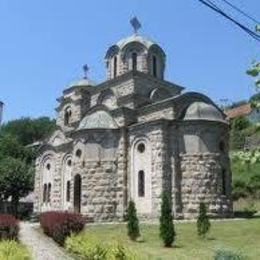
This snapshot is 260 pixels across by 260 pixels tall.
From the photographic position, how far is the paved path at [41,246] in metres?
15.8

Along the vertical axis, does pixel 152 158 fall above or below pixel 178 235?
above

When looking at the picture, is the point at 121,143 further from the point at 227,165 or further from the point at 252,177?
the point at 252,177

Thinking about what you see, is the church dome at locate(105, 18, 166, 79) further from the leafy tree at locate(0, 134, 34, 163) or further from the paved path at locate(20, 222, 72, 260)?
the leafy tree at locate(0, 134, 34, 163)

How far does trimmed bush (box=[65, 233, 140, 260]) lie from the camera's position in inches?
470

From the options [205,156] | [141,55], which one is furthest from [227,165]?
[141,55]

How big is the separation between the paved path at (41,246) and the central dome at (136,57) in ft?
51.5

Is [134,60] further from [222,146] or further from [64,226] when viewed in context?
[64,226]

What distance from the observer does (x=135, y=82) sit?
3434cm

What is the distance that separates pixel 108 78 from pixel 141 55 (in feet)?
9.96

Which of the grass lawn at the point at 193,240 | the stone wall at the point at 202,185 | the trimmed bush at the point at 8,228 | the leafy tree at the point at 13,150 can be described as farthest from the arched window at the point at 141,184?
the leafy tree at the point at 13,150

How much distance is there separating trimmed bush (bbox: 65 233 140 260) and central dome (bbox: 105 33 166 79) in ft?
66.3

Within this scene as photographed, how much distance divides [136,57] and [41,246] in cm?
2066

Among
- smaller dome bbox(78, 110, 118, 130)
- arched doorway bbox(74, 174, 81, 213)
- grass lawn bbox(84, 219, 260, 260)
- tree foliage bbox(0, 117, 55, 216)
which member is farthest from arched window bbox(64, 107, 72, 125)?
grass lawn bbox(84, 219, 260, 260)

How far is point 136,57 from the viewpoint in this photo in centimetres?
3650
